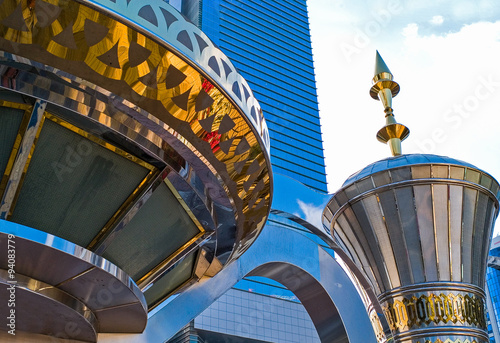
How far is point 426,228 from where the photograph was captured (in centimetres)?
750

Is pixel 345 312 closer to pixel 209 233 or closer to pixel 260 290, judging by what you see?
pixel 209 233

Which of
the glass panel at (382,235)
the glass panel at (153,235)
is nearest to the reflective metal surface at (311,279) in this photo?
the glass panel at (153,235)

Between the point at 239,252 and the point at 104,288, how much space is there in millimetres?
2195

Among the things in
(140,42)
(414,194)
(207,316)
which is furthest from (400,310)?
(207,316)

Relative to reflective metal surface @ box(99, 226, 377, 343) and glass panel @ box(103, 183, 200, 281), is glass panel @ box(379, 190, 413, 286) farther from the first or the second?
glass panel @ box(103, 183, 200, 281)

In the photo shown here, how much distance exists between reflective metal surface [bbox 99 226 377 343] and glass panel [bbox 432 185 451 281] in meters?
2.49

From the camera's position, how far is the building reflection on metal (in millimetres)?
4773

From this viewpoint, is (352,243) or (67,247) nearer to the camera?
(67,247)

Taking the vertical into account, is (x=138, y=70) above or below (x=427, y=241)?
above

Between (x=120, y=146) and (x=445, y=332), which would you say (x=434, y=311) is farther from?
(x=120, y=146)

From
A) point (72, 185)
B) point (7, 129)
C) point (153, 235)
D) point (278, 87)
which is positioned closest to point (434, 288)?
point (153, 235)

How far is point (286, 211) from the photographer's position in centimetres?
902

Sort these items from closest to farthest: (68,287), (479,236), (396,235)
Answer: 1. (68,287)
2. (396,235)
3. (479,236)

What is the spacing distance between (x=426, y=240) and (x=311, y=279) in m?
2.67
